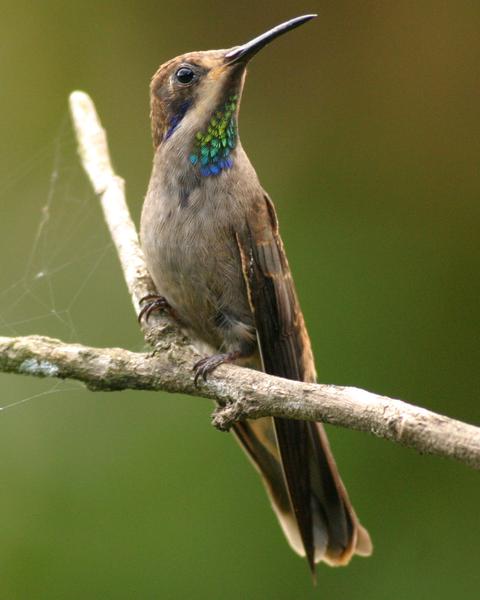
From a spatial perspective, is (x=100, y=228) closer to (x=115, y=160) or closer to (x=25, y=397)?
(x=115, y=160)

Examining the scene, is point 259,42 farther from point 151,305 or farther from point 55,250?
point 55,250

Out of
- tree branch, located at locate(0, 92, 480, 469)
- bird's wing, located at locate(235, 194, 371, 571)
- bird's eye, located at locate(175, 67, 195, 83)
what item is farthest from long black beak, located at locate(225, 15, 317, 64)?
tree branch, located at locate(0, 92, 480, 469)

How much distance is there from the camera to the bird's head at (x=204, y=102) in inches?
128

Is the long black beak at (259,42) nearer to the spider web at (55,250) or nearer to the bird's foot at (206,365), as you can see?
the bird's foot at (206,365)

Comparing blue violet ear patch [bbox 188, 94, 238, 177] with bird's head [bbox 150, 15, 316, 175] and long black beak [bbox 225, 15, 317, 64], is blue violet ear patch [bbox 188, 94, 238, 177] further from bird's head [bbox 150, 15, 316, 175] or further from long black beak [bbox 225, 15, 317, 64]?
Answer: long black beak [bbox 225, 15, 317, 64]

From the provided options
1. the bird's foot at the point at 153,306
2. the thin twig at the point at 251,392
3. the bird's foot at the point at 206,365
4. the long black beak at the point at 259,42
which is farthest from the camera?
the bird's foot at the point at 153,306

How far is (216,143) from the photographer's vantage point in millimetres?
3320

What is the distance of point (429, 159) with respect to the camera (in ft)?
15.0

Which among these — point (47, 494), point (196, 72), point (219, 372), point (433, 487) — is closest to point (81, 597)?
point (47, 494)

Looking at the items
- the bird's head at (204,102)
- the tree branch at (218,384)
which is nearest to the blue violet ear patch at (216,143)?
the bird's head at (204,102)

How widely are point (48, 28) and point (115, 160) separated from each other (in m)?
0.84

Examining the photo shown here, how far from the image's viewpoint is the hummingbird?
3.18 metres

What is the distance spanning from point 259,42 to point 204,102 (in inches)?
12.4

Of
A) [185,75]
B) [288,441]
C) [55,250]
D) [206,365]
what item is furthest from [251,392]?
[55,250]
